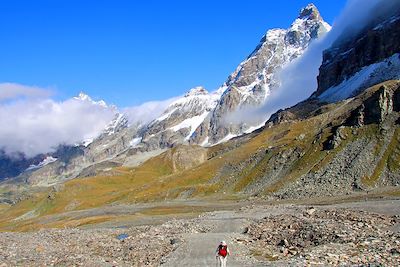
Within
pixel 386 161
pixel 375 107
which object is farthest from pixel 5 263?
pixel 375 107

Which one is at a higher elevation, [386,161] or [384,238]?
[386,161]

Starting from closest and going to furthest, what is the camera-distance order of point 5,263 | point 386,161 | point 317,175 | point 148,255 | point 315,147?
point 5,263
point 148,255
point 386,161
point 317,175
point 315,147

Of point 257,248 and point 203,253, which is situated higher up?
point 203,253

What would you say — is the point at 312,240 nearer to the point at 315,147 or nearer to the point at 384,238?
the point at 384,238

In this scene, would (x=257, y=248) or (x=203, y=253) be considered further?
(x=257, y=248)

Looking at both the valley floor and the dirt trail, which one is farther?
the dirt trail

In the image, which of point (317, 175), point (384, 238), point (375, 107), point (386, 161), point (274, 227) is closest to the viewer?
point (384, 238)

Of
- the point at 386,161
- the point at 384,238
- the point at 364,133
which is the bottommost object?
the point at 384,238

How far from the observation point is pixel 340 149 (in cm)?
17650

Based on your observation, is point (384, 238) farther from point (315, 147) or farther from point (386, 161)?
point (315, 147)

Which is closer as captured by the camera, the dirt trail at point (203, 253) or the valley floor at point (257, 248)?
the valley floor at point (257, 248)

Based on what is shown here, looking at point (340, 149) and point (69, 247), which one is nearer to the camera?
point (69, 247)

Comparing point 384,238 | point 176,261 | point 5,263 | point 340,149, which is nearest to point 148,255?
point 176,261

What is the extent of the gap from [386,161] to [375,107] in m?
32.4
